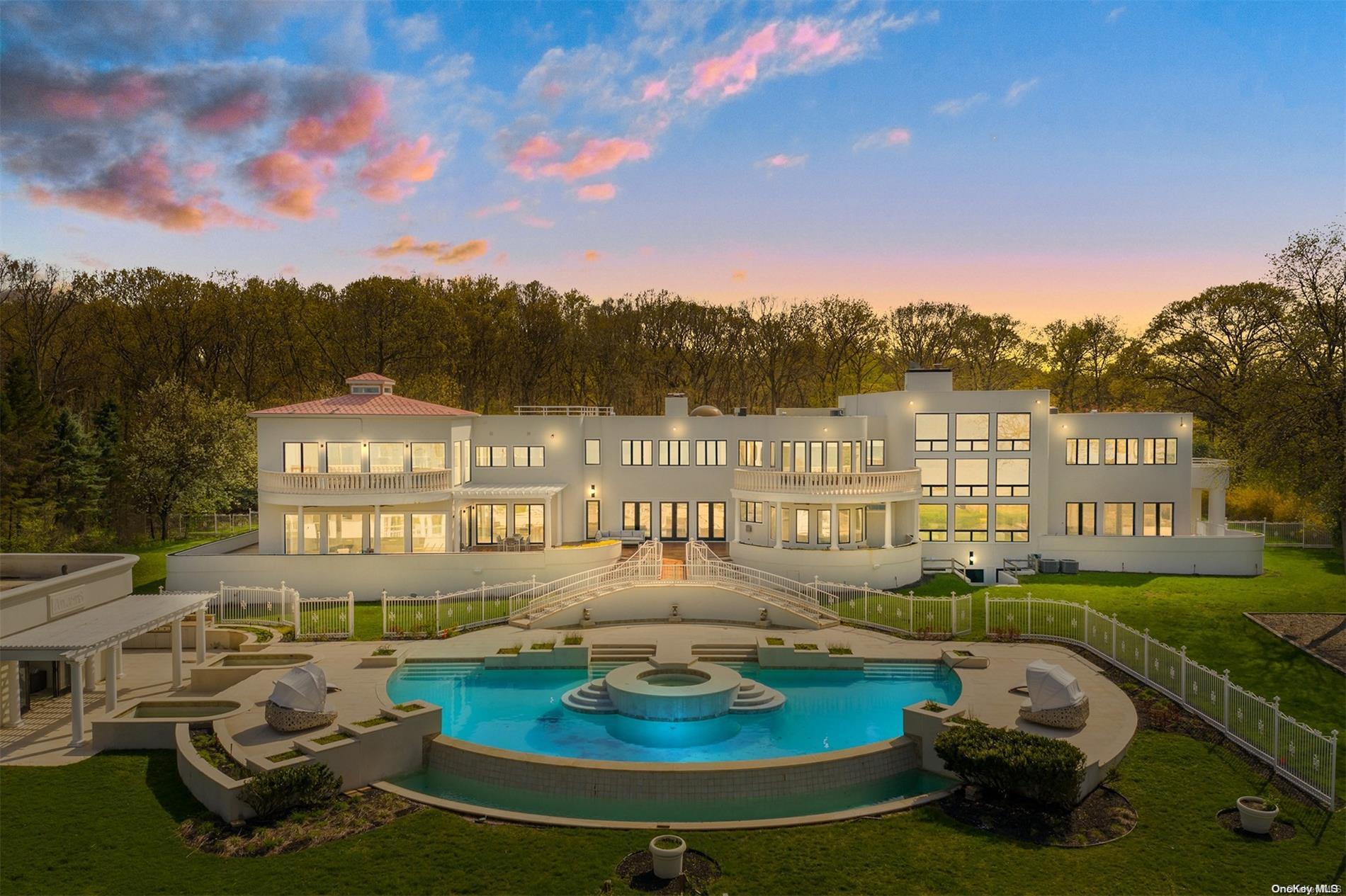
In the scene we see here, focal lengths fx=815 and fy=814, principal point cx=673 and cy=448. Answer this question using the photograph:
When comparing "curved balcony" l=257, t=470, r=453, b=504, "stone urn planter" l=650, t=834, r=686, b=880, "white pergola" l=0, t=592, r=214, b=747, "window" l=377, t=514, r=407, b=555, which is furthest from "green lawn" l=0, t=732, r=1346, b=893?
"window" l=377, t=514, r=407, b=555

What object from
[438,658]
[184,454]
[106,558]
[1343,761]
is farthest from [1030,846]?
[184,454]

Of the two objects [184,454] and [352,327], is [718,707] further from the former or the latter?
[352,327]

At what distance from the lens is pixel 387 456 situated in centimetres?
3259

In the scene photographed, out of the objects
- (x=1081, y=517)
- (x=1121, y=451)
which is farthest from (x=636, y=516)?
(x=1121, y=451)

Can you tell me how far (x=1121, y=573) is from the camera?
3356cm

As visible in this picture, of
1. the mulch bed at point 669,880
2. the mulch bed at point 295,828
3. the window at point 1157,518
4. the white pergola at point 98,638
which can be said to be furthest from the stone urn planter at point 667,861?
the window at point 1157,518

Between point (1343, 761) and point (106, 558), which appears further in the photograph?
point (106, 558)

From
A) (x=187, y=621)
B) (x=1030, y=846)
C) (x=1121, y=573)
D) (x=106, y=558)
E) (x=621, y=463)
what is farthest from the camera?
(x=621, y=463)

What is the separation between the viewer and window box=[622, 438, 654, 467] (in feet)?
121

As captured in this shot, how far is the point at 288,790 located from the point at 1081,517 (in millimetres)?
32962

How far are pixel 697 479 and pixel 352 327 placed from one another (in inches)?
1166

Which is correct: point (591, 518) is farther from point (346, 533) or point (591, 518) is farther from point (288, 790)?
point (288, 790)

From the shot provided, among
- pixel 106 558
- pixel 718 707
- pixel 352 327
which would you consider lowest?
pixel 718 707

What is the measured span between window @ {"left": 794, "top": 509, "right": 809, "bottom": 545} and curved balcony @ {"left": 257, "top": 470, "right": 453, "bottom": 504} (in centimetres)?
1485
